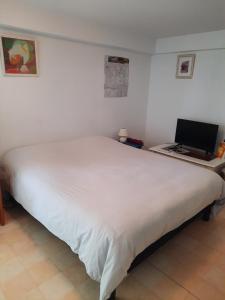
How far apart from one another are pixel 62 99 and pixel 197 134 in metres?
2.17

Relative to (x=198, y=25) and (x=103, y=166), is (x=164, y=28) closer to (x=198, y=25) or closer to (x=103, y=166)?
(x=198, y=25)

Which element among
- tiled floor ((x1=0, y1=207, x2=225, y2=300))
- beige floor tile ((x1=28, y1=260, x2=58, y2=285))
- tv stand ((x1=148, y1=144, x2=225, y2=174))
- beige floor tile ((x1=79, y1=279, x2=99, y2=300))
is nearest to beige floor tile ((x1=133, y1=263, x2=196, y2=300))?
tiled floor ((x1=0, y1=207, x2=225, y2=300))

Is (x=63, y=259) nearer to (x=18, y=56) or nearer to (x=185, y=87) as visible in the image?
(x=18, y=56)

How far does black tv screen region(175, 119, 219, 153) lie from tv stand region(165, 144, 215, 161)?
0.08 m

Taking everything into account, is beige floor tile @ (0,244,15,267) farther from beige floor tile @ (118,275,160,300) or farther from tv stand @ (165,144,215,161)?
tv stand @ (165,144,215,161)

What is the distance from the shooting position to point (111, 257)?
4.30 feet

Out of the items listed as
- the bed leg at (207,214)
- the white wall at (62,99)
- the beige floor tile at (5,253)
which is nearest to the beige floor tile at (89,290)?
the beige floor tile at (5,253)

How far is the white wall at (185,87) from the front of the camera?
10.7ft

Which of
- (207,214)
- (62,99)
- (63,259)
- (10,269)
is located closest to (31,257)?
(10,269)

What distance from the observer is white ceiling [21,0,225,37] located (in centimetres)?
219

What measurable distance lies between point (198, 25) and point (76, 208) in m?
2.84

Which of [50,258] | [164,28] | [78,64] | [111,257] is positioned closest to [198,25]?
[164,28]

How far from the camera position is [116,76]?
3629mm

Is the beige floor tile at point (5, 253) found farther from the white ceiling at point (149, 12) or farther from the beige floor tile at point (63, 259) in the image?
the white ceiling at point (149, 12)
